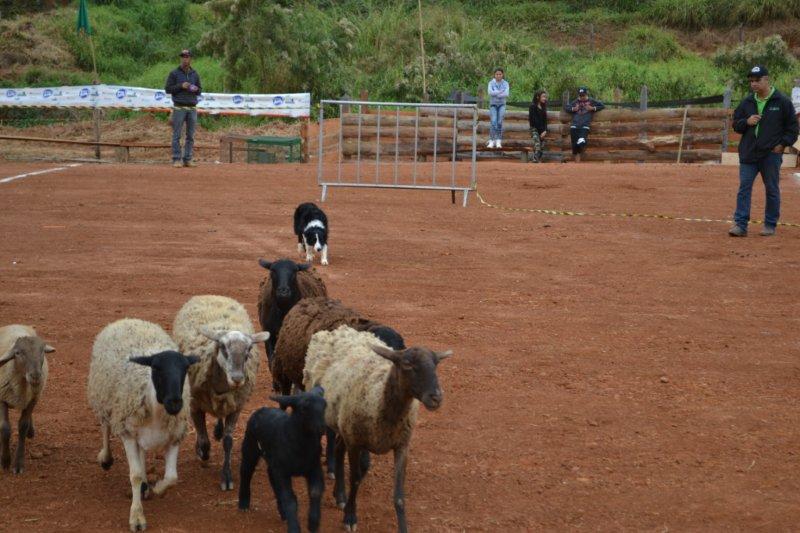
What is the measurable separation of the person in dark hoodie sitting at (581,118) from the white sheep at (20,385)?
2237 centimetres

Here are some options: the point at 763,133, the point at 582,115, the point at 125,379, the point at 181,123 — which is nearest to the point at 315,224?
the point at 125,379

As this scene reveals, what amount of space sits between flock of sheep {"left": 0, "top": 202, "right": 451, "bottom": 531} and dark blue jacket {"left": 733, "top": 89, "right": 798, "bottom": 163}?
909cm

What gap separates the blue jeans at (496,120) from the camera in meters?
27.6

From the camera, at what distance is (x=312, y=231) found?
1292 centimetres

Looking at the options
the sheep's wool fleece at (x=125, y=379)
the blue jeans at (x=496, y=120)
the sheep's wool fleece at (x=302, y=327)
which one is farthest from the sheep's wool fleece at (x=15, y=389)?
the blue jeans at (x=496, y=120)

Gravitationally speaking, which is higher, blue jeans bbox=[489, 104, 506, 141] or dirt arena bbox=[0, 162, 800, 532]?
blue jeans bbox=[489, 104, 506, 141]

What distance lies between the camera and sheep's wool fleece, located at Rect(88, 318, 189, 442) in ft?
21.1

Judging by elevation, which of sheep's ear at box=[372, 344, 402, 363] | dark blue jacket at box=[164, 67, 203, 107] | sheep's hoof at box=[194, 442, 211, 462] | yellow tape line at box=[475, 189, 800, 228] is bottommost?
sheep's hoof at box=[194, 442, 211, 462]

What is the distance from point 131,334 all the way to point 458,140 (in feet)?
69.8

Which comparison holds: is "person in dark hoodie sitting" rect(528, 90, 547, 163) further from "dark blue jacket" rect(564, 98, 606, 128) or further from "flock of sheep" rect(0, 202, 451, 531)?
"flock of sheep" rect(0, 202, 451, 531)

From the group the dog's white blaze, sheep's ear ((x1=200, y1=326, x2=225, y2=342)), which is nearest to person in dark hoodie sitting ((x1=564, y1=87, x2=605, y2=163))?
the dog's white blaze

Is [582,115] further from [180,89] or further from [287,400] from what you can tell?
[287,400]

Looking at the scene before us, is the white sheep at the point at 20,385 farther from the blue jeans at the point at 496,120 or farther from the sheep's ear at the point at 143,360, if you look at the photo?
the blue jeans at the point at 496,120

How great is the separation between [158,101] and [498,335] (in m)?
22.6
